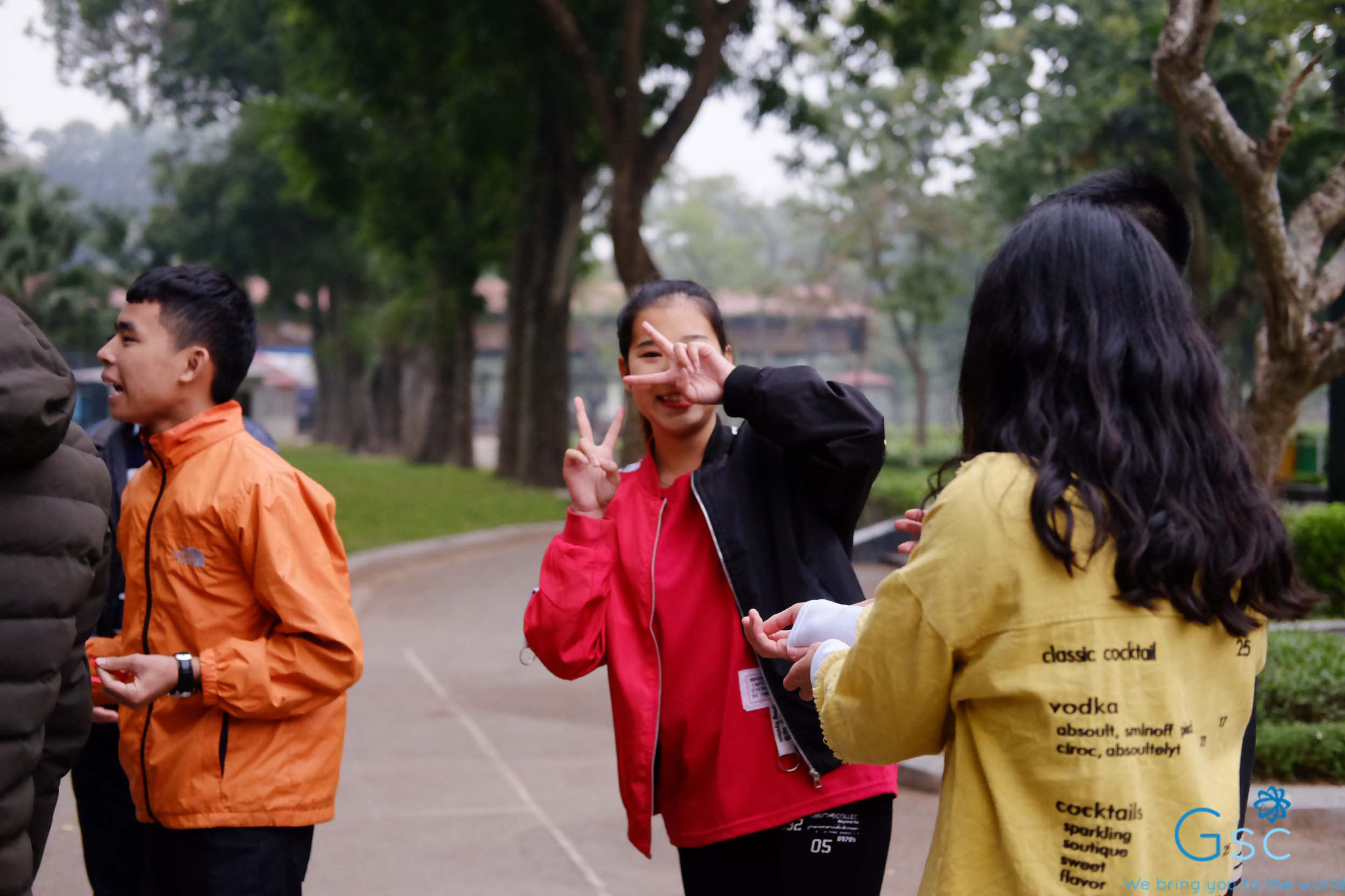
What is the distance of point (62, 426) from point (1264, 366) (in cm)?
611

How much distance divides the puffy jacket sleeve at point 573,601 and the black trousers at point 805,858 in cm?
42

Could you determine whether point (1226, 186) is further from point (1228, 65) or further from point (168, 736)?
point (168, 736)

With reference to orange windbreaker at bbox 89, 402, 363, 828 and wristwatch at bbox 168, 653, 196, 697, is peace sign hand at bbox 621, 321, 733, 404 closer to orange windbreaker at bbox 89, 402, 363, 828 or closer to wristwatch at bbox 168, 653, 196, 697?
orange windbreaker at bbox 89, 402, 363, 828

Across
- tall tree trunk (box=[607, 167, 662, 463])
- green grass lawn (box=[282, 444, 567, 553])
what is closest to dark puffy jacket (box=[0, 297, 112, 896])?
green grass lawn (box=[282, 444, 567, 553])

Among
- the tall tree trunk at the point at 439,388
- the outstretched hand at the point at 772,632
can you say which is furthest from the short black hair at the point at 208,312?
the tall tree trunk at the point at 439,388

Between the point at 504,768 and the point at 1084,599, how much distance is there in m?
5.04

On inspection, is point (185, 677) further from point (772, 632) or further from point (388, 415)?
point (388, 415)

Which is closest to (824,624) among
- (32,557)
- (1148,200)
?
(1148,200)

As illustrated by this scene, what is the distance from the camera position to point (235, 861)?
265cm

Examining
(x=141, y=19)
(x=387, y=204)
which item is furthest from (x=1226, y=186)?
(x=141, y=19)

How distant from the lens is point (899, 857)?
5.02 m

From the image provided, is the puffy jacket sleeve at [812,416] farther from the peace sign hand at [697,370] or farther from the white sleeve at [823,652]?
the white sleeve at [823,652]

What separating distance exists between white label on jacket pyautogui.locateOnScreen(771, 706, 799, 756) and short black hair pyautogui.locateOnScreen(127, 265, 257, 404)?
1.34m

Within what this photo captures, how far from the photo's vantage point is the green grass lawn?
15703 mm
